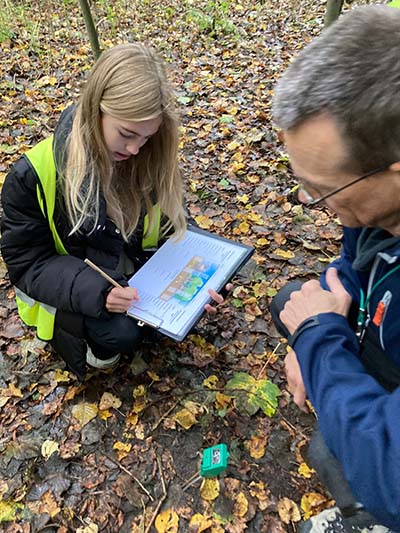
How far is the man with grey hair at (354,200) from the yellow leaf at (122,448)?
1.31m

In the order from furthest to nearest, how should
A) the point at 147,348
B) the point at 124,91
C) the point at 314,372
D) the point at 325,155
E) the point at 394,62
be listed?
the point at 147,348
the point at 124,91
the point at 314,372
the point at 325,155
the point at 394,62

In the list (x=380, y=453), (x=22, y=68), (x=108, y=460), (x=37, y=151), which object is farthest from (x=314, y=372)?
(x=22, y=68)

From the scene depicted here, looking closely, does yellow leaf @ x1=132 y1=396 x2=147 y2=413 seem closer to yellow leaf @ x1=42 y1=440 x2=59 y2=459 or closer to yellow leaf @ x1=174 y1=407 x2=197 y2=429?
yellow leaf @ x1=174 y1=407 x2=197 y2=429

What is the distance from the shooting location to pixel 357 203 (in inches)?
51.9

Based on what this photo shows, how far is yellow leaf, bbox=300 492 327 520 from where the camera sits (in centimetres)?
210

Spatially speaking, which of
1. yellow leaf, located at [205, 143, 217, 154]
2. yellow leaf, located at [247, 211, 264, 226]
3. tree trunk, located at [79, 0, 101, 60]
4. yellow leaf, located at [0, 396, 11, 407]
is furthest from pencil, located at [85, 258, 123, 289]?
tree trunk, located at [79, 0, 101, 60]

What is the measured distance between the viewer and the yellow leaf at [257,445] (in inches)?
91.4

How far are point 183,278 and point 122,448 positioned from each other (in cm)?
98

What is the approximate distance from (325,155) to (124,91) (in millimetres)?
1153

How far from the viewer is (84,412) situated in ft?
8.29

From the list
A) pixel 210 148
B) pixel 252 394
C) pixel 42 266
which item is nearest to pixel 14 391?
pixel 42 266

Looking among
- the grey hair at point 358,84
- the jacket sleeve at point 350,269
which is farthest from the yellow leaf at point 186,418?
the grey hair at point 358,84

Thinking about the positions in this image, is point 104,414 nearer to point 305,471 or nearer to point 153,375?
point 153,375

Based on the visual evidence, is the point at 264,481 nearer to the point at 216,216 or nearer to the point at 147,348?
the point at 147,348
